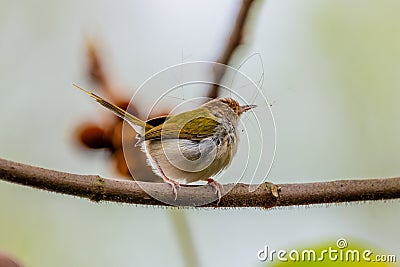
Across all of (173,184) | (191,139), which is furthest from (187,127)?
(173,184)

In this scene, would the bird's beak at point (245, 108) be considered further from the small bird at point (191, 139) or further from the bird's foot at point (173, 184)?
the bird's foot at point (173, 184)

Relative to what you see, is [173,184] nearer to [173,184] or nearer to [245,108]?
[173,184]

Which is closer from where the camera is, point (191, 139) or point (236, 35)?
point (236, 35)

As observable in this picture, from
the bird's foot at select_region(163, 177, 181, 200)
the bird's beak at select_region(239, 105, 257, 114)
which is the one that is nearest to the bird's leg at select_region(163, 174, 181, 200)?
the bird's foot at select_region(163, 177, 181, 200)

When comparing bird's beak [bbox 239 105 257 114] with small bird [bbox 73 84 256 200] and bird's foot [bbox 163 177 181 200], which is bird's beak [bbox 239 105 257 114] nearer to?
small bird [bbox 73 84 256 200]

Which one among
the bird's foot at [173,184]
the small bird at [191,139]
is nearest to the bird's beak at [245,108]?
the small bird at [191,139]

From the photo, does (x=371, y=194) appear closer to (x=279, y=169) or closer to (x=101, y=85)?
(x=101, y=85)

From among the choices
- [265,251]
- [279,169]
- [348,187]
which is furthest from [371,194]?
[279,169]
